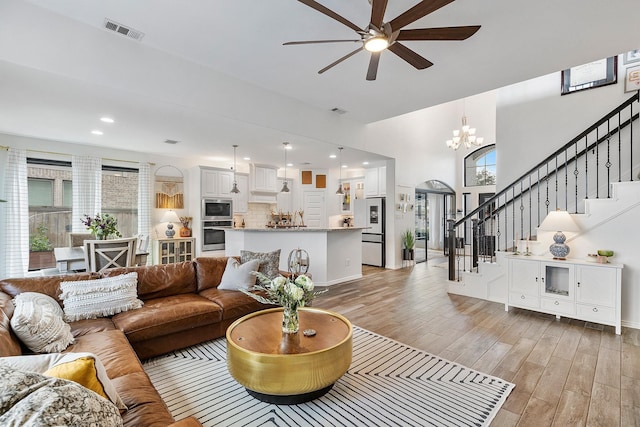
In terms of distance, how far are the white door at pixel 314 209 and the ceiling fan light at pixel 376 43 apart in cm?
611

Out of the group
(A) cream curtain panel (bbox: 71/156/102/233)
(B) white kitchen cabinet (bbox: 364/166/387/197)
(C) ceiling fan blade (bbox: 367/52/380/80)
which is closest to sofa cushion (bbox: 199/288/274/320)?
(C) ceiling fan blade (bbox: 367/52/380/80)

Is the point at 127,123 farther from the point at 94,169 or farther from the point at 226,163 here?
the point at 226,163

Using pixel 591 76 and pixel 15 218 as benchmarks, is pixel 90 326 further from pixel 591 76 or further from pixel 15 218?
pixel 591 76

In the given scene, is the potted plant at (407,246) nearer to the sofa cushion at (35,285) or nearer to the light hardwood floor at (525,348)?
the light hardwood floor at (525,348)

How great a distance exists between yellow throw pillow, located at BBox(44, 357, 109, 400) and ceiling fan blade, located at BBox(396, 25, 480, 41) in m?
2.97

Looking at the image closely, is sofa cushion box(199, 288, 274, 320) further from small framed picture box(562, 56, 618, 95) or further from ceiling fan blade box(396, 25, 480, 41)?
small framed picture box(562, 56, 618, 95)

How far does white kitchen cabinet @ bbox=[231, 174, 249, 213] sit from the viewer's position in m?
7.50

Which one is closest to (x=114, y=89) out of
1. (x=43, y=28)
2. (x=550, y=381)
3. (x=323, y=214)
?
(x=43, y=28)

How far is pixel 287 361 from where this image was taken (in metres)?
1.91

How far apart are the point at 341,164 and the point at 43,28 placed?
6053mm

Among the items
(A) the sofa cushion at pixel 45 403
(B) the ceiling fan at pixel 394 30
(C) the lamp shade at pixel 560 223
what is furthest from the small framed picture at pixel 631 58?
(A) the sofa cushion at pixel 45 403

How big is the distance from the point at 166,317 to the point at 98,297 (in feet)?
2.22

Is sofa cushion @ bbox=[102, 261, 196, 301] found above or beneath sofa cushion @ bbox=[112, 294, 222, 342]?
above

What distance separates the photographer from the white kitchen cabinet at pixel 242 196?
24.6ft
